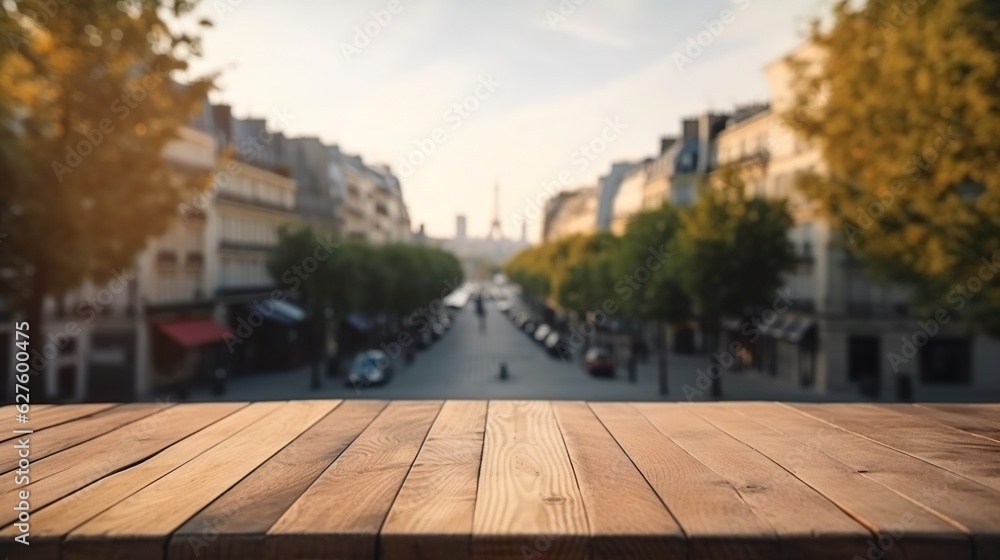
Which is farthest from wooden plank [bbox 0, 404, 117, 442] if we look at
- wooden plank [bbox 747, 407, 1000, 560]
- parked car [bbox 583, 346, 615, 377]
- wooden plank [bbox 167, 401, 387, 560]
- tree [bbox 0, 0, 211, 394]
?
parked car [bbox 583, 346, 615, 377]

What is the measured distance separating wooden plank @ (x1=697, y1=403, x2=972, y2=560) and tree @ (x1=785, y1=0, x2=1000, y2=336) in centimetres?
1388

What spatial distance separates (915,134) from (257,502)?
16055mm

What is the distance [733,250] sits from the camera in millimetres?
31891

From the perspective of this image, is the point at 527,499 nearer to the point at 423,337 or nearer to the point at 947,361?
the point at 947,361

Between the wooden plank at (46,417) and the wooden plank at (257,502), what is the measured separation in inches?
45.2

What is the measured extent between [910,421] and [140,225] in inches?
687

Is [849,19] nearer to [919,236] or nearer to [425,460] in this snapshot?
[919,236]

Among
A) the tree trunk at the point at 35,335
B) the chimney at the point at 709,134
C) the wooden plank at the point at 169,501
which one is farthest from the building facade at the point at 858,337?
the wooden plank at the point at 169,501

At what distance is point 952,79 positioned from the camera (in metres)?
14.5

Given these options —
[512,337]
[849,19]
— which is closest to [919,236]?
[849,19]

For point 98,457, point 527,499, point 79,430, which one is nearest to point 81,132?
point 79,430

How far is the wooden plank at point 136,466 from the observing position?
Answer: 194 centimetres

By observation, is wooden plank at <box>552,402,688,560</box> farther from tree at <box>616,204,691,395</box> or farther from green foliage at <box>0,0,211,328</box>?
tree at <box>616,204,691,395</box>

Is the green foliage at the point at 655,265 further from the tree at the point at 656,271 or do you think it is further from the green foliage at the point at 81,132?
the green foliage at the point at 81,132
